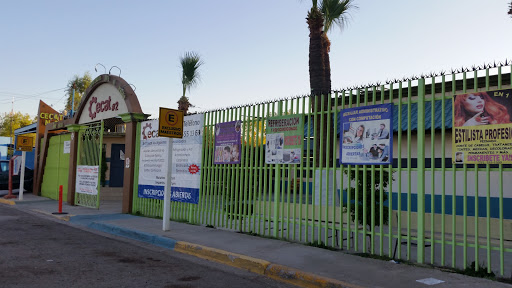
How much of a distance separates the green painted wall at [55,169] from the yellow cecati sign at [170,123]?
10.6 m

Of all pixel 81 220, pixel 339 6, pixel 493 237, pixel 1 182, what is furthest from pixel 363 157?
pixel 1 182

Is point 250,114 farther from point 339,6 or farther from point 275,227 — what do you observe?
point 339,6

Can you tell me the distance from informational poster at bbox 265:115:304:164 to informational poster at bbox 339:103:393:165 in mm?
1056

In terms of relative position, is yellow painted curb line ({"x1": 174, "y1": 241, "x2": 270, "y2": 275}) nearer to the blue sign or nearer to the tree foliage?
the blue sign

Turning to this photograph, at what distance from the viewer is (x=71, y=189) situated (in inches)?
647

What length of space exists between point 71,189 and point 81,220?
461 cm

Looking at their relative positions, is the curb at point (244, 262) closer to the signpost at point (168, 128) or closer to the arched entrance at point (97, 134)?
the signpost at point (168, 128)

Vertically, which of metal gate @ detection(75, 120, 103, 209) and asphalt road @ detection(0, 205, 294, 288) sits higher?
metal gate @ detection(75, 120, 103, 209)

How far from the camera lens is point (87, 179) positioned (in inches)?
606

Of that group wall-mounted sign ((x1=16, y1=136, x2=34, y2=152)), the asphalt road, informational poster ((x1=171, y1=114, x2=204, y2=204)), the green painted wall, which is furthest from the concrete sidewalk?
wall-mounted sign ((x1=16, y1=136, x2=34, y2=152))

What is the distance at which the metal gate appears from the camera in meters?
15.0

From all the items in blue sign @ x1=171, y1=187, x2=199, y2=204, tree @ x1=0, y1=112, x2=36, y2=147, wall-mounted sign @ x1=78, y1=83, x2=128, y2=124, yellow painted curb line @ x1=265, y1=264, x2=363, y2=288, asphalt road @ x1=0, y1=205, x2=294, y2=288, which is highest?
tree @ x1=0, y1=112, x2=36, y2=147

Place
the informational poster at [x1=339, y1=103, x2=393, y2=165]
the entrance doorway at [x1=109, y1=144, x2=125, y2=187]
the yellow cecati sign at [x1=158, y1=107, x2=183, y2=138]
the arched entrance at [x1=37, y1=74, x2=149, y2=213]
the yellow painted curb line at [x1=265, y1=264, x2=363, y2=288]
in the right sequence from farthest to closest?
the entrance doorway at [x1=109, y1=144, x2=125, y2=187] < the arched entrance at [x1=37, y1=74, x2=149, y2=213] < the yellow cecati sign at [x1=158, y1=107, x2=183, y2=138] < the informational poster at [x1=339, y1=103, x2=393, y2=165] < the yellow painted curb line at [x1=265, y1=264, x2=363, y2=288]

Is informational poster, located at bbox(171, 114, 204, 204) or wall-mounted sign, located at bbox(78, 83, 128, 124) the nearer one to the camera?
informational poster, located at bbox(171, 114, 204, 204)
